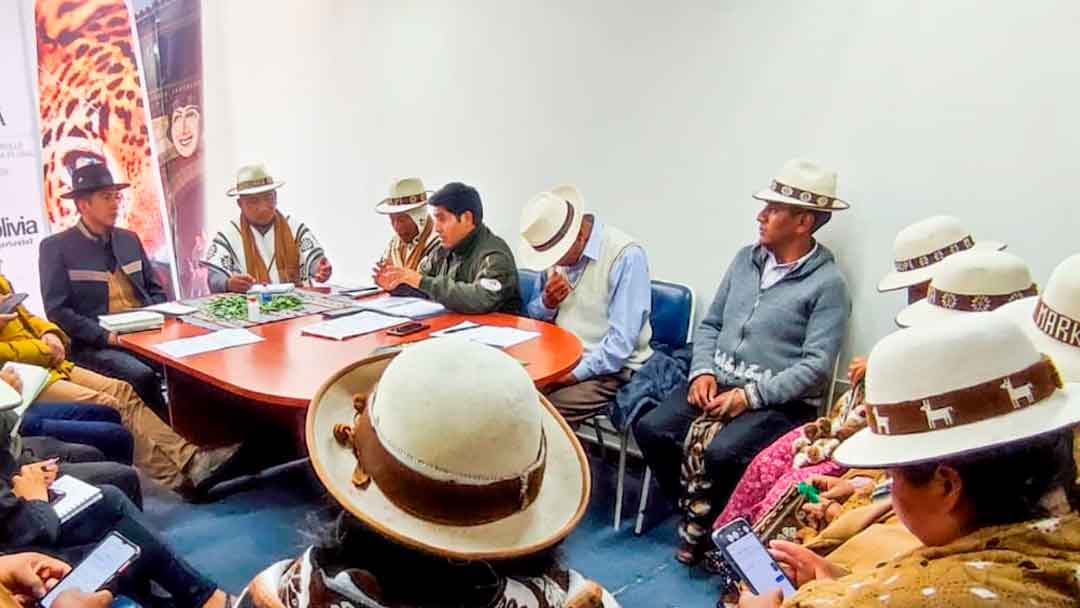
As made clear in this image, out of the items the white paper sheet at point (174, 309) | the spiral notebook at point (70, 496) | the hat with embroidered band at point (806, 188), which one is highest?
the hat with embroidered band at point (806, 188)

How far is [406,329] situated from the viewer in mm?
2670

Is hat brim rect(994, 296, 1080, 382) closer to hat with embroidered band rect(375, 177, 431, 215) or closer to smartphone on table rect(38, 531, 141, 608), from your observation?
smartphone on table rect(38, 531, 141, 608)

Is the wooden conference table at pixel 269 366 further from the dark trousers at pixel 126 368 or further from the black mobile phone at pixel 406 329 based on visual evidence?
the dark trousers at pixel 126 368

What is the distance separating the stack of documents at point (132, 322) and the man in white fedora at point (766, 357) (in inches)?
72.1

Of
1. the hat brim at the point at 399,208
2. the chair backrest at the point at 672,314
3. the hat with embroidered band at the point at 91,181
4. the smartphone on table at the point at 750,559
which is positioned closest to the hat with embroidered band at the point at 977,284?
the smartphone on table at the point at 750,559

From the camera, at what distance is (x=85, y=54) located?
435 centimetres

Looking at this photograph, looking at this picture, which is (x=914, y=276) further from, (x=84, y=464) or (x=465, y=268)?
(x=84, y=464)

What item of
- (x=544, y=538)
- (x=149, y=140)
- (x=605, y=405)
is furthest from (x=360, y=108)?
(x=544, y=538)

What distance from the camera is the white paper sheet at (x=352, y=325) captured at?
2674mm

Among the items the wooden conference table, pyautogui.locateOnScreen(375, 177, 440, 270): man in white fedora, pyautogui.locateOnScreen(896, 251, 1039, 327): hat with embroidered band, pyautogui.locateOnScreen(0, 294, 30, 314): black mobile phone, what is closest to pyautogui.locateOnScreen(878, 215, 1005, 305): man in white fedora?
pyautogui.locateOnScreen(896, 251, 1039, 327): hat with embroidered band

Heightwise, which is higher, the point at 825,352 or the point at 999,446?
the point at 999,446

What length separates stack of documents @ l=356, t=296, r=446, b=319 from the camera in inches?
118

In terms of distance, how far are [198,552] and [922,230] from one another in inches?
101

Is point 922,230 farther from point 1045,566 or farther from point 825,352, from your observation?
point 1045,566
